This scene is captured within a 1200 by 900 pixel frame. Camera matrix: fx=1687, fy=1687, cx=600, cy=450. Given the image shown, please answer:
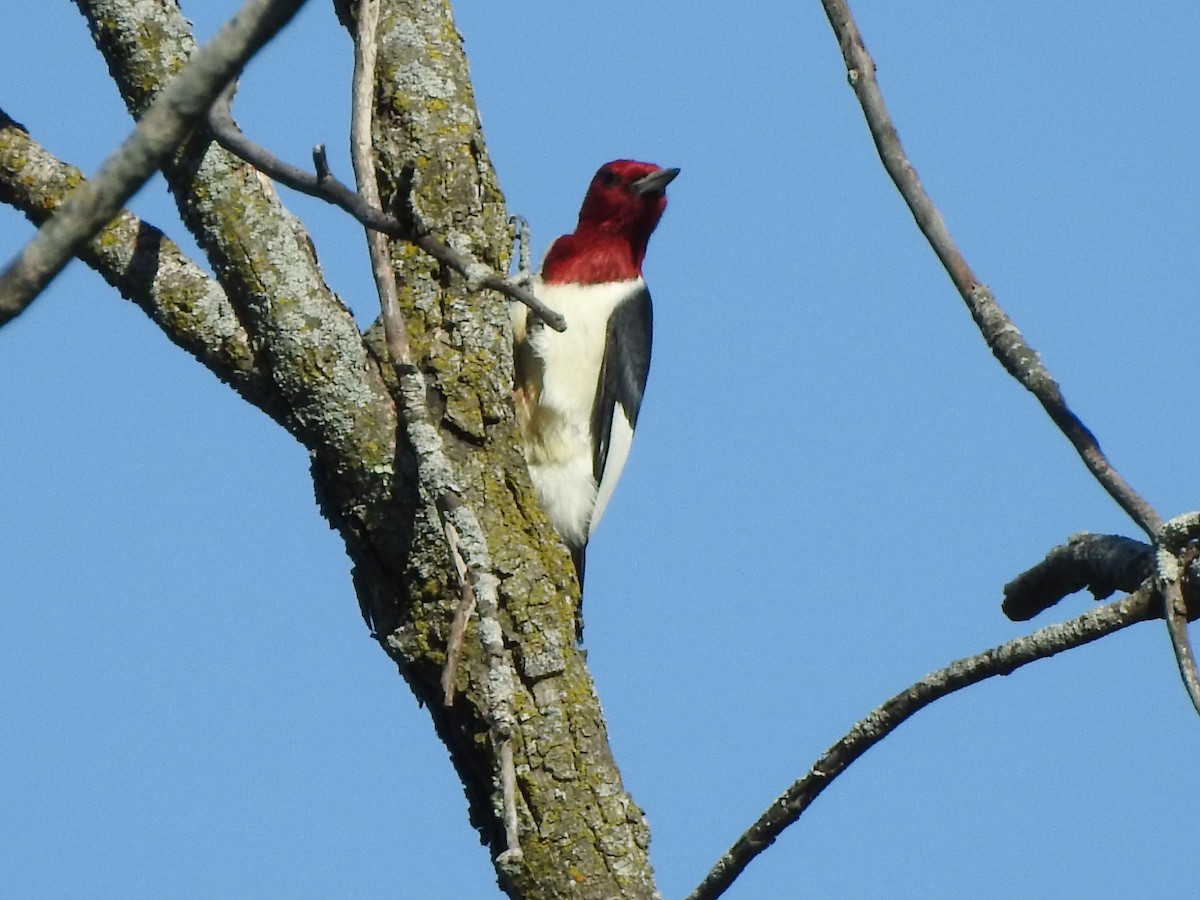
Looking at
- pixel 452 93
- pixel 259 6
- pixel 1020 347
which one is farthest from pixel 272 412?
pixel 259 6

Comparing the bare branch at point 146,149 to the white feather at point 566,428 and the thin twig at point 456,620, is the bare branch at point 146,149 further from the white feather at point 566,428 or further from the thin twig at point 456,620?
the white feather at point 566,428

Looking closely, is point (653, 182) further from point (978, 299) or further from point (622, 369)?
point (978, 299)

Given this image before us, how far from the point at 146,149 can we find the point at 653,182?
440cm

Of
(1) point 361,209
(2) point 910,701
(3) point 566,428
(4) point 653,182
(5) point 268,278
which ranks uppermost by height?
(4) point 653,182

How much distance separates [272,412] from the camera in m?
3.26

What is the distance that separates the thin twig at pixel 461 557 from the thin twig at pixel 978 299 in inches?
34.6

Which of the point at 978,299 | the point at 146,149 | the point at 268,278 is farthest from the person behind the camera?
the point at 268,278

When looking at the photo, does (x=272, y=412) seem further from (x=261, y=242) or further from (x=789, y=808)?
(x=789, y=808)

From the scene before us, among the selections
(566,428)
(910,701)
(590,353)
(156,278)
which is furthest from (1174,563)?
(590,353)

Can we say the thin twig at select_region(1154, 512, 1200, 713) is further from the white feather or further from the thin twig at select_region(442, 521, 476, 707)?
the white feather

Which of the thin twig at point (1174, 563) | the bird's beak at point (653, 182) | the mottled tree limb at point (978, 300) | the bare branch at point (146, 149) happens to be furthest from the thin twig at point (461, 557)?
the bird's beak at point (653, 182)

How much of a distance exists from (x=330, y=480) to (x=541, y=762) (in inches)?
26.4

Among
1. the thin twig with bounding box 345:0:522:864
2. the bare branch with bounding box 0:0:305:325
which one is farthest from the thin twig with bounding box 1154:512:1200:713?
the bare branch with bounding box 0:0:305:325

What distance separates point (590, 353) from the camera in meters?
5.28
